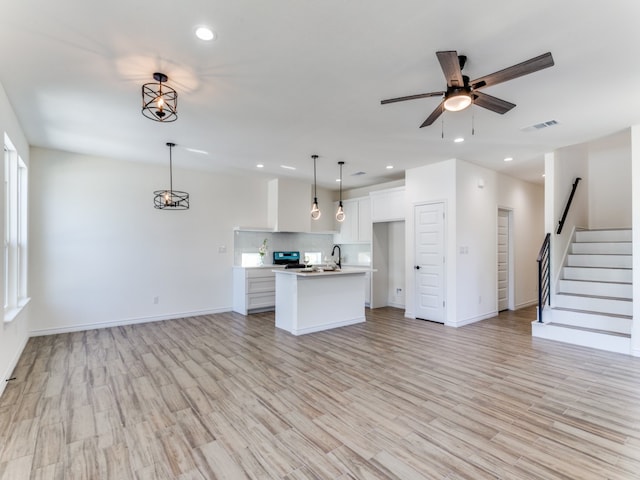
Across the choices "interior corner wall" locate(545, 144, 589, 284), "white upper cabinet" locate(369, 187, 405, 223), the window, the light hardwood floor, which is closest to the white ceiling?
the window

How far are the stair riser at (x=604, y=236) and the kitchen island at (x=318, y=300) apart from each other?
3955 millimetres

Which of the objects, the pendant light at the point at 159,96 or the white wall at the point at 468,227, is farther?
the white wall at the point at 468,227

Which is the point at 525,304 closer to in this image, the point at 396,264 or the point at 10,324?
the point at 396,264

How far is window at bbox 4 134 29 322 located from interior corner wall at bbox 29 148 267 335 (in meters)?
0.34

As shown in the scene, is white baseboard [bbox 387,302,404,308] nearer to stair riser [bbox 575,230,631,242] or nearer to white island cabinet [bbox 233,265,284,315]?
white island cabinet [bbox 233,265,284,315]

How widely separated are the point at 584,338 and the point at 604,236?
7.35 feet

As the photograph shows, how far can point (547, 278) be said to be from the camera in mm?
5055

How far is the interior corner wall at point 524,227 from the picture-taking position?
21.9 feet

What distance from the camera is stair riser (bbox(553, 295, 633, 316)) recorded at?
4422 mm

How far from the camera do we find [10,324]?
3439 millimetres

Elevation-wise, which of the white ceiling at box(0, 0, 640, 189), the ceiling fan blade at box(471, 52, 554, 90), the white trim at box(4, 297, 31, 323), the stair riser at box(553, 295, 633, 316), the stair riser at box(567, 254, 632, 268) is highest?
the white ceiling at box(0, 0, 640, 189)

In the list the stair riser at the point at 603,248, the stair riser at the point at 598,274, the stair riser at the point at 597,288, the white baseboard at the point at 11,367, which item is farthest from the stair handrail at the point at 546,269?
the white baseboard at the point at 11,367

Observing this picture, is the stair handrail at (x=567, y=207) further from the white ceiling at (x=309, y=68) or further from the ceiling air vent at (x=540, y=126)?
the ceiling air vent at (x=540, y=126)

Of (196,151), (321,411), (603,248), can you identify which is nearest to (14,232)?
(196,151)
